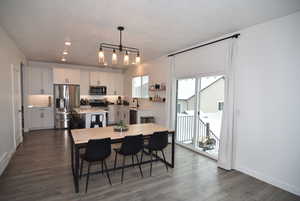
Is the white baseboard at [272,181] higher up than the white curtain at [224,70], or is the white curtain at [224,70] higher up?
the white curtain at [224,70]

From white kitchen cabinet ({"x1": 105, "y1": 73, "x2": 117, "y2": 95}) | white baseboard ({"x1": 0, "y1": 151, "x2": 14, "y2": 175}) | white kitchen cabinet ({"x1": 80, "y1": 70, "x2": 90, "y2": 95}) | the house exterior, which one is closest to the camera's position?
white baseboard ({"x1": 0, "y1": 151, "x2": 14, "y2": 175})

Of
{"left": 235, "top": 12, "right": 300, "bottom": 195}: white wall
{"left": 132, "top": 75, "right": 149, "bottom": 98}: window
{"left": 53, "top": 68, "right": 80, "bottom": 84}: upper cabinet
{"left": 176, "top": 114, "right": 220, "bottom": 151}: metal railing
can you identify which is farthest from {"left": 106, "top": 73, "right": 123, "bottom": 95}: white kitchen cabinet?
{"left": 235, "top": 12, "right": 300, "bottom": 195}: white wall

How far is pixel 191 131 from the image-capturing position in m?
4.58

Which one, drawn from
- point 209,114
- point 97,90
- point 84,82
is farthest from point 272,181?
point 84,82

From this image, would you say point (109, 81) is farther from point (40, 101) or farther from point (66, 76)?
point (40, 101)

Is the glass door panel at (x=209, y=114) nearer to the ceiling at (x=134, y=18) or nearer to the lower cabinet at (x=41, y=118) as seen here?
the ceiling at (x=134, y=18)

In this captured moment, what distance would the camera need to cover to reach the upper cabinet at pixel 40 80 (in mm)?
6262

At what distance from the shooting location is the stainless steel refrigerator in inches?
257

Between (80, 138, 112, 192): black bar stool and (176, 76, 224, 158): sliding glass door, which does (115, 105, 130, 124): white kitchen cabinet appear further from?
(80, 138, 112, 192): black bar stool

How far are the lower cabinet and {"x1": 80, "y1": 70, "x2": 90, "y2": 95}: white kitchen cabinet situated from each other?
1513 millimetres

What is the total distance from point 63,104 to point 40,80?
1.29 m

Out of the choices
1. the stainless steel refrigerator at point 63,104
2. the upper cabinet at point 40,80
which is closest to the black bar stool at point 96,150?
the stainless steel refrigerator at point 63,104

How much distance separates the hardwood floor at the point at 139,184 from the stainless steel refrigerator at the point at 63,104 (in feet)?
9.85

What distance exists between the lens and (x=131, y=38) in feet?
12.2
